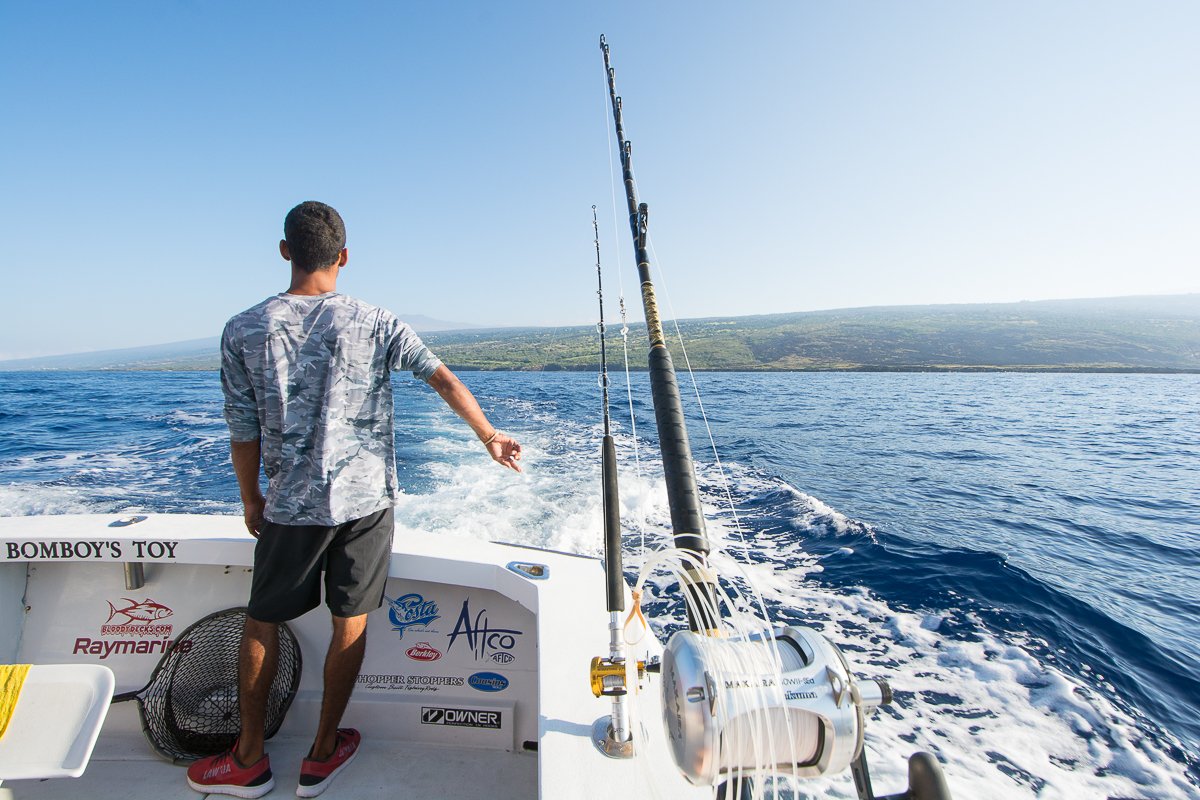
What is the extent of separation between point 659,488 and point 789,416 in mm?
10516

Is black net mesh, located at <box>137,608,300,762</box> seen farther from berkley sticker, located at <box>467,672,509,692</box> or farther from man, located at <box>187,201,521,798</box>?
berkley sticker, located at <box>467,672,509,692</box>

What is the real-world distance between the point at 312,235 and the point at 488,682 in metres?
1.83

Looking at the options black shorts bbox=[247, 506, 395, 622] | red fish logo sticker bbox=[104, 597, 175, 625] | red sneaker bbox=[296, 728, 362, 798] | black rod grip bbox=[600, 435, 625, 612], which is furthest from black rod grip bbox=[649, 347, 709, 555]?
red fish logo sticker bbox=[104, 597, 175, 625]

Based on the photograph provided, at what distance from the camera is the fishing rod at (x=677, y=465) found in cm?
116

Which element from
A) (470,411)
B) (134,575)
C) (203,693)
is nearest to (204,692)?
(203,693)

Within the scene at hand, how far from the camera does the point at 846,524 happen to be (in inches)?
226

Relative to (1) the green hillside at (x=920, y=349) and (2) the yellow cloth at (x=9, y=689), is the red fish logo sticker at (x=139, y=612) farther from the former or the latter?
(1) the green hillside at (x=920, y=349)

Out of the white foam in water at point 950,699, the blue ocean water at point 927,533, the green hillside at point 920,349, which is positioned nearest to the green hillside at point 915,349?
the green hillside at point 920,349

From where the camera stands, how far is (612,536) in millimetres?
1402

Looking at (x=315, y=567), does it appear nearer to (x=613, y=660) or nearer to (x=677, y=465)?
(x=613, y=660)

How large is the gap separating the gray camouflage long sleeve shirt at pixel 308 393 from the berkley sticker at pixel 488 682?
3.50 feet

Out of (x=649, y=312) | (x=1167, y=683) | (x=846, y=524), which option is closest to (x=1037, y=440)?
(x=846, y=524)

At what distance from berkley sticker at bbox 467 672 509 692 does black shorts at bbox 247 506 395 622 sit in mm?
762

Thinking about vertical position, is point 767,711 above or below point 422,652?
above
